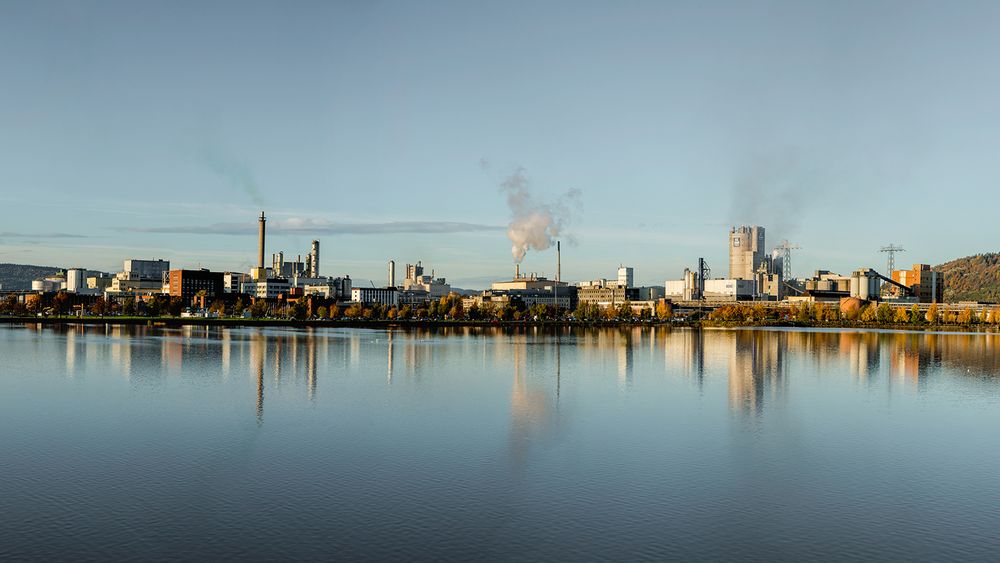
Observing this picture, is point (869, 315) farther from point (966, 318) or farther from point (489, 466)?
point (489, 466)

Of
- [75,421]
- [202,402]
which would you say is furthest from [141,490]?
[202,402]

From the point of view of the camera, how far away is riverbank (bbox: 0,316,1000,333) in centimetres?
13038

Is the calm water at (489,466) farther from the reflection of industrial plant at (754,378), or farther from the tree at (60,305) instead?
the tree at (60,305)

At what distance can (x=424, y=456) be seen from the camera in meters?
24.3

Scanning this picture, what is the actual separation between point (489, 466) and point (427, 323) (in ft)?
404

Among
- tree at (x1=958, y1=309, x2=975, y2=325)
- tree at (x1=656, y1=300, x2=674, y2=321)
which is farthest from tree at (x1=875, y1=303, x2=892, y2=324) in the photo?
tree at (x1=656, y1=300, x2=674, y2=321)

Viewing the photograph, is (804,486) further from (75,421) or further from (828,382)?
(828,382)

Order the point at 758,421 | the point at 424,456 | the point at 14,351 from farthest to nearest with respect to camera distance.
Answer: the point at 14,351
the point at 758,421
the point at 424,456

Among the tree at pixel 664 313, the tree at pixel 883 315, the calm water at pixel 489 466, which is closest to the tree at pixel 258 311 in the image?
the tree at pixel 664 313

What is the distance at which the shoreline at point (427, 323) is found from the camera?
427ft

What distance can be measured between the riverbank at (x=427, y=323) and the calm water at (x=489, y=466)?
85617mm

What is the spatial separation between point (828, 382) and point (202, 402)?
31588 millimetres

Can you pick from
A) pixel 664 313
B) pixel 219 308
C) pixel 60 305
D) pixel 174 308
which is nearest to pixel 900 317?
pixel 664 313

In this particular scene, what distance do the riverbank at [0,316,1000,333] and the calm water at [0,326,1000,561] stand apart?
8562cm
